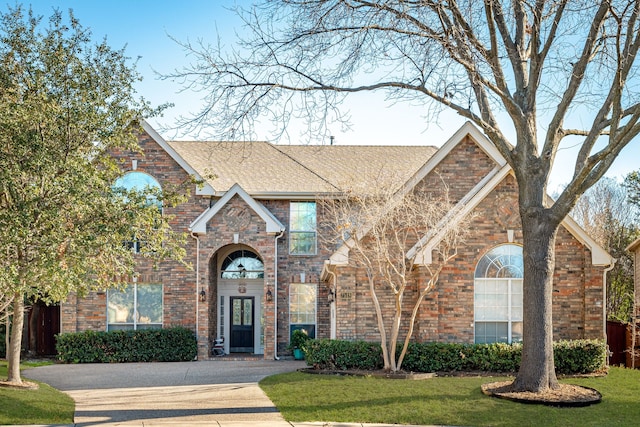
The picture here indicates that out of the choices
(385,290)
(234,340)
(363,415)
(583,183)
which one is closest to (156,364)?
(234,340)

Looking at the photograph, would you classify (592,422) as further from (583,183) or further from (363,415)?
(583,183)

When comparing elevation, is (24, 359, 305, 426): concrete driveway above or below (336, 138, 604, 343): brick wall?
below

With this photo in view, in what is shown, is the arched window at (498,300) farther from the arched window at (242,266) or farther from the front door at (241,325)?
the front door at (241,325)

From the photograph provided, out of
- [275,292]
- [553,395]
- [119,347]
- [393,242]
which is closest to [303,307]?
[275,292]

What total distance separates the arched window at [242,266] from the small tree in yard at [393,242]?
21.9 feet

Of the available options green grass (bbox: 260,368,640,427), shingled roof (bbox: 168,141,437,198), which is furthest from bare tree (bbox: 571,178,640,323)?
green grass (bbox: 260,368,640,427)

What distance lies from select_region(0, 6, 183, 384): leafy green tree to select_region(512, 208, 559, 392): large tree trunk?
789cm

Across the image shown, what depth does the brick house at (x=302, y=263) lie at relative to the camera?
1912cm

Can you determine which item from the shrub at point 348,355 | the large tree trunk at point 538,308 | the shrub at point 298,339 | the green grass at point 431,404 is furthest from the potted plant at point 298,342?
the large tree trunk at point 538,308

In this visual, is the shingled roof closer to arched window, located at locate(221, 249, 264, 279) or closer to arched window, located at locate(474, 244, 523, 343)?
arched window, located at locate(221, 249, 264, 279)

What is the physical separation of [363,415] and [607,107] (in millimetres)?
7787

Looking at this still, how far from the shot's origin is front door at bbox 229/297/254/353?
2617 cm

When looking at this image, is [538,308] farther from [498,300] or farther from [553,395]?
[498,300]

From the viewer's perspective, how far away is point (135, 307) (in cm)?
2459
